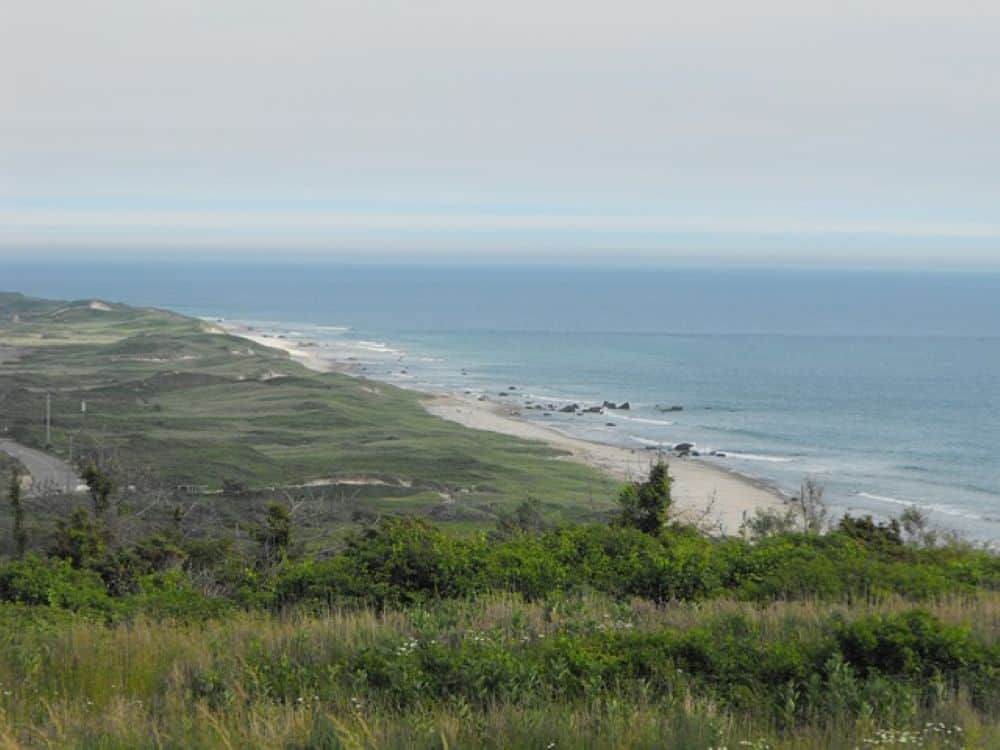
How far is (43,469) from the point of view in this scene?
5141 cm

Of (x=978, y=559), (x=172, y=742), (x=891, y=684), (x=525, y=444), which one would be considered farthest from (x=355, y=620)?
(x=525, y=444)

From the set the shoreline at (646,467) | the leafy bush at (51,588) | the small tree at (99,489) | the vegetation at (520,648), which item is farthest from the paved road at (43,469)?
the leafy bush at (51,588)

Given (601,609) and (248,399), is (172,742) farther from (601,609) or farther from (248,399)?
(248,399)

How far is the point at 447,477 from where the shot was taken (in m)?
53.8

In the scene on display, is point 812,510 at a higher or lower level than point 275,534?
lower

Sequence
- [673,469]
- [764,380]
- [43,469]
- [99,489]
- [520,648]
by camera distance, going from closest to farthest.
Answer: [520,648] < [99,489] < [43,469] < [673,469] < [764,380]

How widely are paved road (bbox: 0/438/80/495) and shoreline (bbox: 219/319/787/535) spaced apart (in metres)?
24.1

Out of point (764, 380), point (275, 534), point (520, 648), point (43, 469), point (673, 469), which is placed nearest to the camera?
point (520, 648)

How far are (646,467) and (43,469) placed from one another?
29.3 meters

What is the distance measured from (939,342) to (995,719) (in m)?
143

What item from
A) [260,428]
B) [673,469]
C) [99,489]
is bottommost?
[673,469]

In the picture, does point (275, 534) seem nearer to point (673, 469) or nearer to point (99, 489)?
point (99, 489)

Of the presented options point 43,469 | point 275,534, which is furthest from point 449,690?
A: point 43,469

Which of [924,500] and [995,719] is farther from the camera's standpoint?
[924,500]
